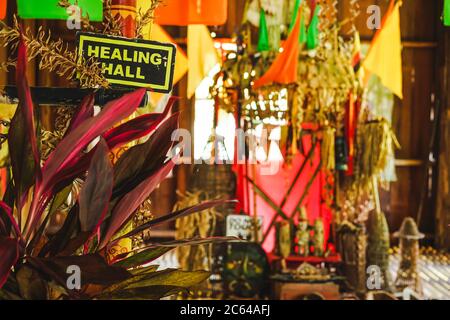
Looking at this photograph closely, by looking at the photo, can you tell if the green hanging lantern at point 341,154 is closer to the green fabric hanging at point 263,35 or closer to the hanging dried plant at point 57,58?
the green fabric hanging at point 263,35

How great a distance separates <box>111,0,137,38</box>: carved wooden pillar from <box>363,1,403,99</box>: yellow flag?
281 cm

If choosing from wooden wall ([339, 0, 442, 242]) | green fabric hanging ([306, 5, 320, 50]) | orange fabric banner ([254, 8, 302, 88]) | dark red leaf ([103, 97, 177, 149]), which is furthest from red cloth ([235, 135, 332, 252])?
dark red leaf ([103, 97, 177, 149])

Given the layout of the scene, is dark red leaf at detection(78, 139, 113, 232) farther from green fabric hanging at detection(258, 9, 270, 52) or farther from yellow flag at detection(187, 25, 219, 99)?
green fabric hanging at detection(258, 9, 270, 52)

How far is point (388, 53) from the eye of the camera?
3.71 meters

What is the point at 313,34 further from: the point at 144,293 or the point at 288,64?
the point at 144,293

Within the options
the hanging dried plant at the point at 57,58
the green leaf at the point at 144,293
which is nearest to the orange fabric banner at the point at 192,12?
the hanging dried plant at the point at 57,58

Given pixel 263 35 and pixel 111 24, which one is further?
pixel 263 35

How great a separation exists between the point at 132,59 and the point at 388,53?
2896 mm

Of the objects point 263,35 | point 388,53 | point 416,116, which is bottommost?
point 416,116

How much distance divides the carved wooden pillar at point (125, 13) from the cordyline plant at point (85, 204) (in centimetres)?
31

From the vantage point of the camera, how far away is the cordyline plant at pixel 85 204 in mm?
744

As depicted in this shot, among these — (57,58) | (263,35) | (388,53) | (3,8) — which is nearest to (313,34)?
(263,35)

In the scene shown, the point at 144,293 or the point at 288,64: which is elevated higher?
the point at 288,64
